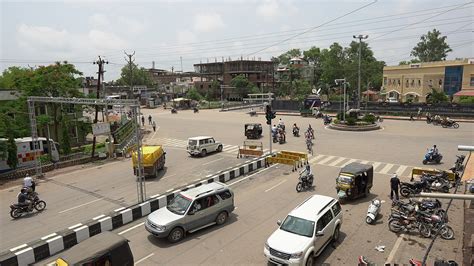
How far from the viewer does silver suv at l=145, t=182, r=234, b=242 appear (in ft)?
37.8

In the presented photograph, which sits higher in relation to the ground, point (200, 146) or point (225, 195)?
point (225, 195)

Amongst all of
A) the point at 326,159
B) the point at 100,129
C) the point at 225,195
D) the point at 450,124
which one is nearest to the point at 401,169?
the point at 326,159

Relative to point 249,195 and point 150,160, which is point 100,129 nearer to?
point 150,160

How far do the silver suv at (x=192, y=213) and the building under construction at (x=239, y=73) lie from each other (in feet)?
278

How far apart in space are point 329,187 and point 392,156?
32.0ft

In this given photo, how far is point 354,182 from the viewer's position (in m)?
15.0

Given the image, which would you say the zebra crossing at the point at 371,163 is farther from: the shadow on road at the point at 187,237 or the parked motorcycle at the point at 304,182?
the shadow on road at the point at 187,237

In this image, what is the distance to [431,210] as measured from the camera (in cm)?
1237

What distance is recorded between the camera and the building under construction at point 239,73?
101 metres

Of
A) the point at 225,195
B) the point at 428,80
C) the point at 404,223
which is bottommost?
the point at 404,223

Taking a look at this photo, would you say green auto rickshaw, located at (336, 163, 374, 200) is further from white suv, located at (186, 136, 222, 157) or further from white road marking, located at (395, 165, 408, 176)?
white suv, located at (186, 136, 222, 157)

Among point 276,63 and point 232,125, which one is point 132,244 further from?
point 276,63

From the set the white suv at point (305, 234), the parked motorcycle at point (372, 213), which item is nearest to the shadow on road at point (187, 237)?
the white suv at point (305, 234)

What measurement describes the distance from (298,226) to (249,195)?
260 inches
